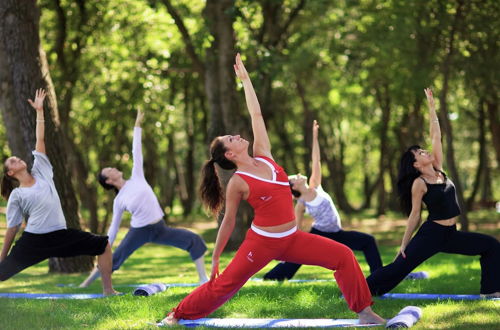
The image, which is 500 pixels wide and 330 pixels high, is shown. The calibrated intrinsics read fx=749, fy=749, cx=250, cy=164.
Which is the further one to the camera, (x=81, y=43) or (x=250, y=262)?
(x=81, y=43)

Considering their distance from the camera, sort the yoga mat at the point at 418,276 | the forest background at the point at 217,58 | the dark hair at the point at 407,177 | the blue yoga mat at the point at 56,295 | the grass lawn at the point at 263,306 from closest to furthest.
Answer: the grass lawn at the point at 263,306
the dark hair at the point at 407,177
the blue yoga mat at the point at 56,295
the yoga mat at the point at 418,276
the forest background at the point at 217,58

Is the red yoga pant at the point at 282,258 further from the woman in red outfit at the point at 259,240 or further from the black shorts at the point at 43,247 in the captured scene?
the black shorts at the point at 43,247

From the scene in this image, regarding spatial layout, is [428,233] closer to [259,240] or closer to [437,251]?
[437,251]

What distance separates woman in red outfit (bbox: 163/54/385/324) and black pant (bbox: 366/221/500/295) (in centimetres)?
140

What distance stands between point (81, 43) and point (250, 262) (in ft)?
58.4

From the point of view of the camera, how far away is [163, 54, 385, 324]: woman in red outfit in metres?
6.65

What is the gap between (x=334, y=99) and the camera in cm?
3219

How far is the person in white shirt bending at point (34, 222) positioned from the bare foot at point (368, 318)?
382cm

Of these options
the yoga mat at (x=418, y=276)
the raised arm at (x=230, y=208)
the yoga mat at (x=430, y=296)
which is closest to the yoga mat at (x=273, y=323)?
the raised arm at (x=230, y=208)

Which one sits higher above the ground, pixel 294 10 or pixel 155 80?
pixel 294 10

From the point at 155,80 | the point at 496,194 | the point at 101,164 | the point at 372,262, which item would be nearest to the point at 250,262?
the point at 372,262

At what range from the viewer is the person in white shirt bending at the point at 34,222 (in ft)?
29.4

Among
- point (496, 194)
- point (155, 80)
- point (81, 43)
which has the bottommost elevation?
point (496, 194)

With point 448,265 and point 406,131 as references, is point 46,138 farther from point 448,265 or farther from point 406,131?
point 406,131
